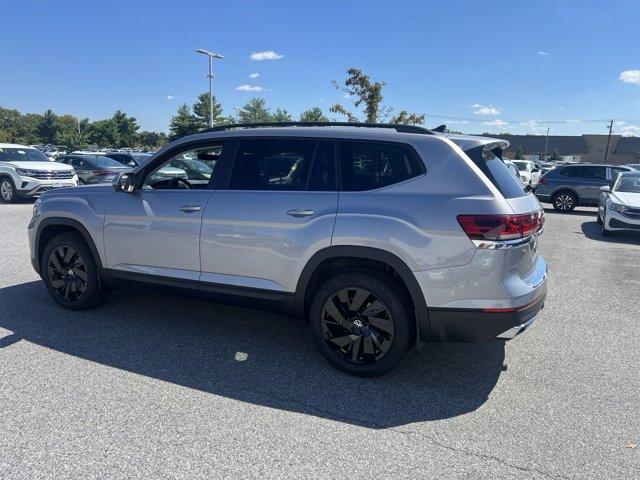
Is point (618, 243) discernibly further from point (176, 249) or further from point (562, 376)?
point (176, 249)

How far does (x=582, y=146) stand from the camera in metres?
81.6

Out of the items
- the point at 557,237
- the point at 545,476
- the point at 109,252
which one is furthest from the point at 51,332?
the point at 557,237

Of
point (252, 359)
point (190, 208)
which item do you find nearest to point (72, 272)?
point (190, 208)

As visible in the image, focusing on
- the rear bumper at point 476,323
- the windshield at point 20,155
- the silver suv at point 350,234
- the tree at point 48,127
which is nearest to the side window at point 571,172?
the silver suv at point 350,234

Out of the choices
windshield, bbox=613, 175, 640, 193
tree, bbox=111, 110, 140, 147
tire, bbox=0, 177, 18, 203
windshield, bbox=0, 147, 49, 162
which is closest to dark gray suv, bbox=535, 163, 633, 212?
windshield, bbox=613, 175, 640, 193

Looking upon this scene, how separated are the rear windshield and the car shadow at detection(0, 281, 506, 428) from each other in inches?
56.3

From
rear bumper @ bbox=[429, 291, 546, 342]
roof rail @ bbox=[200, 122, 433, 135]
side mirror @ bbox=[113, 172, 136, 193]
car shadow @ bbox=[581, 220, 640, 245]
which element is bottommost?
car shadow @ bbox=[581, 220, 640, 245]

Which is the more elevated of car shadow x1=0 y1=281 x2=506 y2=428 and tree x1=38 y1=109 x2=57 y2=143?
tree x1=38 y1=109 x2=57 y2=143

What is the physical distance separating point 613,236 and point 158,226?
1065 centimetres

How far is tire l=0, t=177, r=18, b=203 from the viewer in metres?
14.6

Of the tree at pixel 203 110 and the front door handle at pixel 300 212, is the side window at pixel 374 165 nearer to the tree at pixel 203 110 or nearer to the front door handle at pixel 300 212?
the front door handle at pixel 300 212

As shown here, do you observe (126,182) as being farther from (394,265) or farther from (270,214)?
(394,265)

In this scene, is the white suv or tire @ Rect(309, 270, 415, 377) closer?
tire @ Rect(309, 270, 415, 377)

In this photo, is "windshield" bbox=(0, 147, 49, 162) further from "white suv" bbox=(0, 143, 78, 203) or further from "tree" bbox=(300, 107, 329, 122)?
"tree" bbox=(300, 107, 329, 122)
